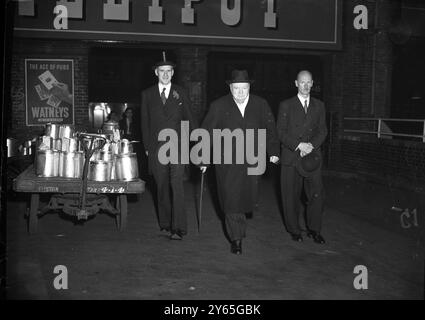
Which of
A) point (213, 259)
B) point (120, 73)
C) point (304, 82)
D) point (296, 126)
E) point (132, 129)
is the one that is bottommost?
point (213, 259)

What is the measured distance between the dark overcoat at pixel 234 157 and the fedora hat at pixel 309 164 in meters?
0.70

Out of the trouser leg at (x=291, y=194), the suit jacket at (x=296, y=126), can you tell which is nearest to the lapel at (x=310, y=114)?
the suit jacket at (x=296, y=126)

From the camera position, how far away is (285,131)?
7.25 m

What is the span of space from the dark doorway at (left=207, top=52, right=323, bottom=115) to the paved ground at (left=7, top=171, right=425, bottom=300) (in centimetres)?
654

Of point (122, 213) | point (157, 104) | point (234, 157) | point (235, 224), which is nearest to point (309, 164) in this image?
point (234, 157)

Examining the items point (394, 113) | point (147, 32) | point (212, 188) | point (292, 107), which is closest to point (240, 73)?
point (292, 107)

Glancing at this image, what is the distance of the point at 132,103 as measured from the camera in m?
14.5

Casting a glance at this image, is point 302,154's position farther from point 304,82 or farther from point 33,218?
point 33,218

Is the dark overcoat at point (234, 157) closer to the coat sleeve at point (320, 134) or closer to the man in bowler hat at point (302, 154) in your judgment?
the man in bowler hat at point (302, 154)

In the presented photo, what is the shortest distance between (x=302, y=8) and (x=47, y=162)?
9.53 meters

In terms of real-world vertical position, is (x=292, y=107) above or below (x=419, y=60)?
below

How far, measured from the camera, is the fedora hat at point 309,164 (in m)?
7.04

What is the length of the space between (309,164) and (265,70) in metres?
8.72

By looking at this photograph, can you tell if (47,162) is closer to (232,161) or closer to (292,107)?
(232,161)
